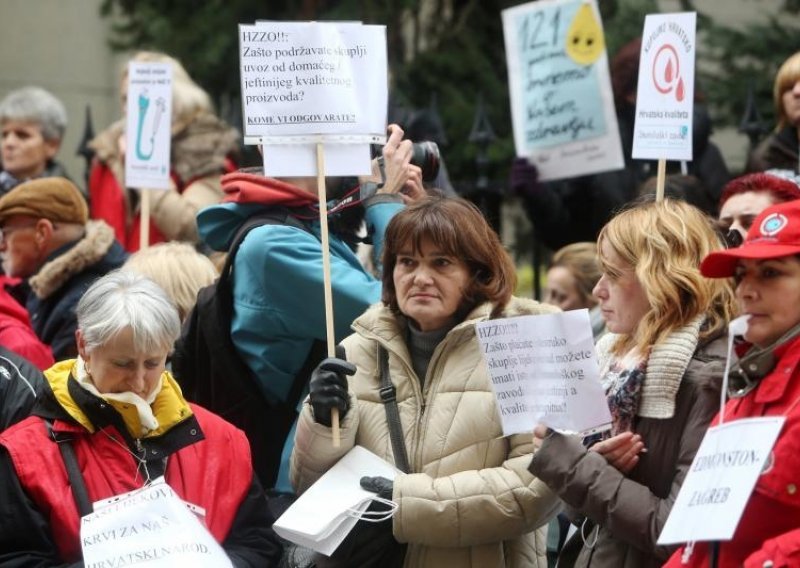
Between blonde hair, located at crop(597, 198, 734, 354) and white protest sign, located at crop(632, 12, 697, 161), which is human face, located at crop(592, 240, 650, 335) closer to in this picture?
blonde hair, located at crop(597, 198, 734, 354)

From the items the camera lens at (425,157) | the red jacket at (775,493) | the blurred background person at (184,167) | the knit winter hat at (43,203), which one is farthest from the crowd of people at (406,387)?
the blurred background person at (184,167)

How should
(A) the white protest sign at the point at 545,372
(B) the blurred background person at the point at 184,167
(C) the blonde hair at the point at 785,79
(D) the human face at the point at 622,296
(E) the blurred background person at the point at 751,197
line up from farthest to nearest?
(B) the blurred background person at the point at 184,167 → (C) the blonde hair at the point at 785,79 → (E) the blurred background person at the point at 751,197 → (D) the human face at the point at 622,296 → (A) the white protest sign at the point at 545,372

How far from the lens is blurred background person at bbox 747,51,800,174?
6996 millimetres

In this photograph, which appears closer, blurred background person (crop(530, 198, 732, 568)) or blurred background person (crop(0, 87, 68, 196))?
blurred background person (crop(530, 198, 732, 568))

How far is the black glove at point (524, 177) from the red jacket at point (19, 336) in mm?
2511

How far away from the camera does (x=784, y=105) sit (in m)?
7.09

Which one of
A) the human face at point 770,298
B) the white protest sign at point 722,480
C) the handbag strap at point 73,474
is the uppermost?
the human face at point 770,298

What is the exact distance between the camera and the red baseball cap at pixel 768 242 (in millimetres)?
4215

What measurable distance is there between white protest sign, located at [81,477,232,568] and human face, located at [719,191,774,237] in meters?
2.16

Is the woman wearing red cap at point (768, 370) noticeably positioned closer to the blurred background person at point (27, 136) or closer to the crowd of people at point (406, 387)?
the crowd of people at point (406, 387)

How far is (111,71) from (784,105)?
27.1 feet

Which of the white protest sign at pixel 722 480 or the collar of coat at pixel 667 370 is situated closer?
the white protest sign at pixel 722 480

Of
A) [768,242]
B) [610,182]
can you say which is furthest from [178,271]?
[768,242]

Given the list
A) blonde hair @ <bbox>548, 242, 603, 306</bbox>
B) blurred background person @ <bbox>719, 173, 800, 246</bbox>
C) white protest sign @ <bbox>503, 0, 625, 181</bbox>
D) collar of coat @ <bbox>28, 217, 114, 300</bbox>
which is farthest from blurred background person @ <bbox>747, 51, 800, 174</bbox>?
collar of coat @ <bbox>28, 217, 114, 300</bbox>
